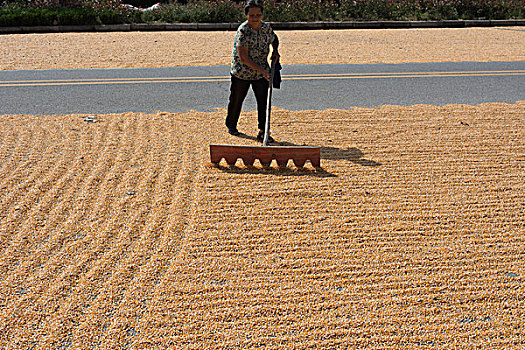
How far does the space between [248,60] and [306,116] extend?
1.69 m

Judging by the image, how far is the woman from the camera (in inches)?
194

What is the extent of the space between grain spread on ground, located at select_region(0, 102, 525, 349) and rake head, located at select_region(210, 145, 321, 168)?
0.12 meters

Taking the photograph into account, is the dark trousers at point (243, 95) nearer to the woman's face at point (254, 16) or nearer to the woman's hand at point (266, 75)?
the woman's hand at point (266, 75)

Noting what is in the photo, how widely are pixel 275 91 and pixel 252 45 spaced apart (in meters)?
2.79

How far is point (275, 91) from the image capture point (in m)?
7.80

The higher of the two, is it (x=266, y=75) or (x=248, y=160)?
(x=266, y=75)

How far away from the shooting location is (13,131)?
5762 millimetres

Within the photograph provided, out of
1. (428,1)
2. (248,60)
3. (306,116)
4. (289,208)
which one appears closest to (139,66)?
(306,116)

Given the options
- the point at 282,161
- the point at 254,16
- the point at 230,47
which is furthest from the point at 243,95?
the point at 230,47

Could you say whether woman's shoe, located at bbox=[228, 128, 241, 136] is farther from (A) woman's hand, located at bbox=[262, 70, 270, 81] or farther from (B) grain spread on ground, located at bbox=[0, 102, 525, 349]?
(A) woman's hand, located at bbox=[262, 70, 270, 81]

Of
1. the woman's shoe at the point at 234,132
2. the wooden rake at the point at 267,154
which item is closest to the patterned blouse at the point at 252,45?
the woman's shoe at the point at 234,132

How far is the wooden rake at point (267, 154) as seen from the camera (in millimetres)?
4656

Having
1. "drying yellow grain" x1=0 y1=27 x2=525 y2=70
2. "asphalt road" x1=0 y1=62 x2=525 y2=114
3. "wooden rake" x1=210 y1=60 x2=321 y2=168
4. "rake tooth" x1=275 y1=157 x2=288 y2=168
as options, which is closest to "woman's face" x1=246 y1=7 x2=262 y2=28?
"wooden rake" x1=210 y1=60 x2=321 y2=168

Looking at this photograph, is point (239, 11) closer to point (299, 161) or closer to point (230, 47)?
point (230, 47)
